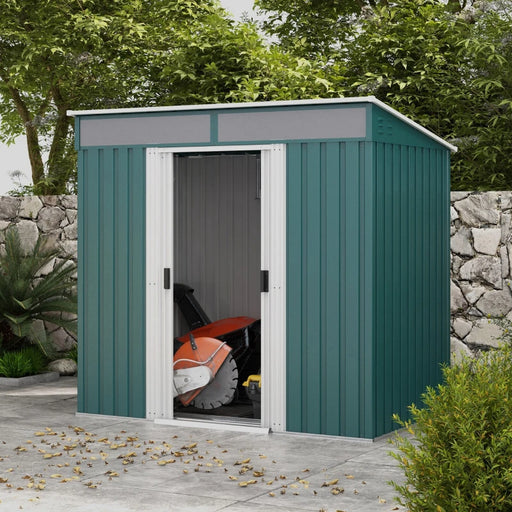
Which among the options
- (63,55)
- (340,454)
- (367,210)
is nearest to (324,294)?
(367,210)

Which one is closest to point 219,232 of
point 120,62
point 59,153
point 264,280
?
point 264,280

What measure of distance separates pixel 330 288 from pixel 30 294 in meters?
4.11

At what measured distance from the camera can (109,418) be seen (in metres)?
8.20

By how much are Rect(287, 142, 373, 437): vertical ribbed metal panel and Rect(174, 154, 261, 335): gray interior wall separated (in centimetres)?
203

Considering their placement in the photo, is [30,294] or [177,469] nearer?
[177,469]

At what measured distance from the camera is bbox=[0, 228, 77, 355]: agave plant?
10.3 m

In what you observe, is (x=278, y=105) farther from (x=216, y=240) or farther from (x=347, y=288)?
(x=216, y=240)

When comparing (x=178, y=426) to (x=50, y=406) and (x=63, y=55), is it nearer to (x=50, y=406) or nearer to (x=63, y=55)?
(x=50, y=406)

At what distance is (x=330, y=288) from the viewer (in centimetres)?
744

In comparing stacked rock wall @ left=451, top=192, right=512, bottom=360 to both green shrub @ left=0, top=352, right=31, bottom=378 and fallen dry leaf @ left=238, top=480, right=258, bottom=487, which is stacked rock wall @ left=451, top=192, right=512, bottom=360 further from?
green shrub @ left=0, top=352, right=31, bottom=378

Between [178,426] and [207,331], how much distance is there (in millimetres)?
1215

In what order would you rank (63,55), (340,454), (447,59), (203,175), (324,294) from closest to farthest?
(340,454) → (324,294) → (203,175) → (447,59) → (63,55)

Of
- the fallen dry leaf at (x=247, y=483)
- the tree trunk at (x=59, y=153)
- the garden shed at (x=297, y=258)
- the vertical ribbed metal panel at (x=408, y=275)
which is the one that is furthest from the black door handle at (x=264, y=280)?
the tree trunk at (x=59, y=153)

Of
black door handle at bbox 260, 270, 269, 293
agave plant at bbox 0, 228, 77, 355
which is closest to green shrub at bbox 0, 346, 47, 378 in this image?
agave plant at bbox 0, 228, 77, 355
